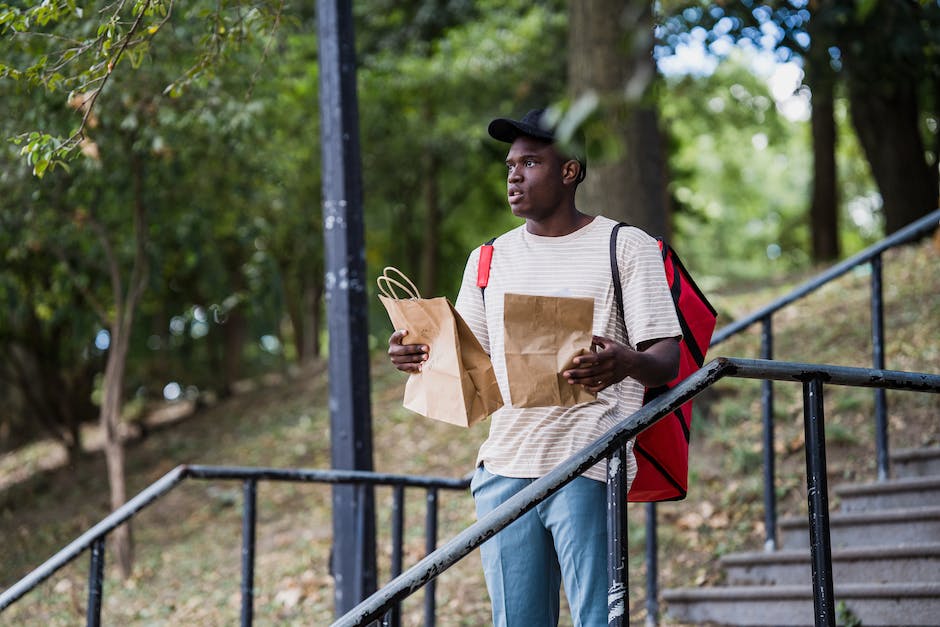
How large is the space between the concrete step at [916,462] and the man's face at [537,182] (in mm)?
3332

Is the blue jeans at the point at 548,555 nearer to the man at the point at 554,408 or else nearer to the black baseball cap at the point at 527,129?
the man at the point at 554,408

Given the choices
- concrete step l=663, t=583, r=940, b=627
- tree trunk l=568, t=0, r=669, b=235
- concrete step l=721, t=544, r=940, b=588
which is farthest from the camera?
tree trunk l=568, t=0, r=669, b=235

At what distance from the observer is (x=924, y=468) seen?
5320 millimetres

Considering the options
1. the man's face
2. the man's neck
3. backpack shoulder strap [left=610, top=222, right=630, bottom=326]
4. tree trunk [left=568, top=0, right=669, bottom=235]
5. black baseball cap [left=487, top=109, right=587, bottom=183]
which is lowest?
backpack shoulder strap [left=610, top=222, right=630, bottom=326]

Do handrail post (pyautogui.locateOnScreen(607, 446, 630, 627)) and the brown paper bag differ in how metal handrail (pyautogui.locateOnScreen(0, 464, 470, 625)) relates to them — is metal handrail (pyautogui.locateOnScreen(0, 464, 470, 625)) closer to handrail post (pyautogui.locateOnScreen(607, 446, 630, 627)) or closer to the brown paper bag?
the brown paper bag

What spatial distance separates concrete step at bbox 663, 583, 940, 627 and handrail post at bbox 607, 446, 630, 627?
5.04ft

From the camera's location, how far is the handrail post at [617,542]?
253cm

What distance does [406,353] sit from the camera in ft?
8.68

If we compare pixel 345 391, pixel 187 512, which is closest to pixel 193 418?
pixel 187 512

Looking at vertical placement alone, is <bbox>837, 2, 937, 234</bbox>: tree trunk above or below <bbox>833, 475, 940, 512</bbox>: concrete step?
above

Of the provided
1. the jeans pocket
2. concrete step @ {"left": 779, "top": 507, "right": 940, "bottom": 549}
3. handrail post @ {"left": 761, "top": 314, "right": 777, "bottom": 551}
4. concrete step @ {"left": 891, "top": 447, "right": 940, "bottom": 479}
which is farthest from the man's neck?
concrete step @ {"left": 891, "top": 447, "right": 940, "bottom": 479}

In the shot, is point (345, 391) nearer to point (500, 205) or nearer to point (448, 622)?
point (448, 622)

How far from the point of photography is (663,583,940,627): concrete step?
410cm

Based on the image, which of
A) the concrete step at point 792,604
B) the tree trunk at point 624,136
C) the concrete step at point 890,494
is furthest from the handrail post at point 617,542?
the tree trunk at point 624,136
